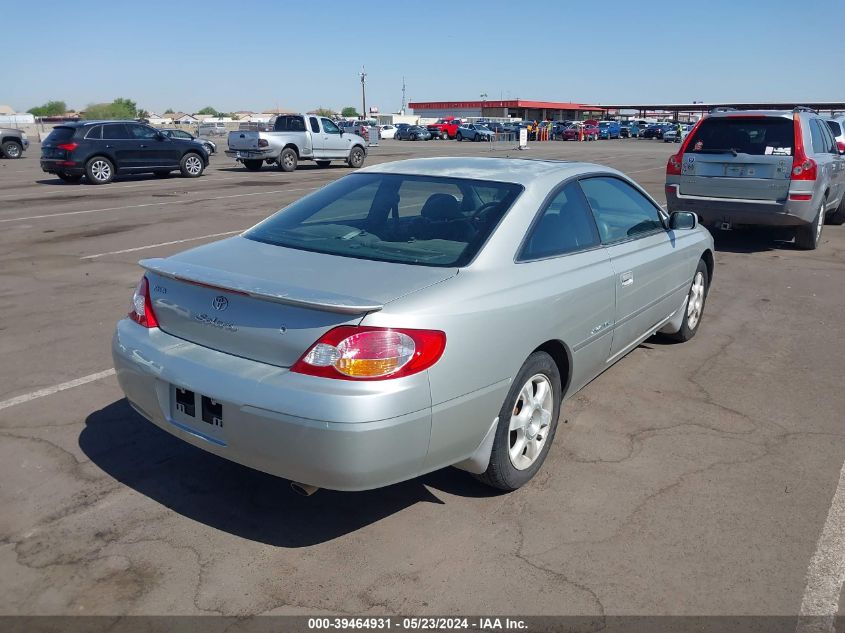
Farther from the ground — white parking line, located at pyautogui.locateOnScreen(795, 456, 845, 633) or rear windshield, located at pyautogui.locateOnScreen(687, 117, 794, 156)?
rear windshield, located at pyautogui.locateOnScreen(687, 117, 794, 156)

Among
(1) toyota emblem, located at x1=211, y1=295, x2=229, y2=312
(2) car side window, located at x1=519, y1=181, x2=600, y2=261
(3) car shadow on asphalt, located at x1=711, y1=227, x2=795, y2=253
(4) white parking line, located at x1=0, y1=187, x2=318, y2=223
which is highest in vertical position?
(2) car side window, located at x1=519, y1=181, x2=600, y2=261

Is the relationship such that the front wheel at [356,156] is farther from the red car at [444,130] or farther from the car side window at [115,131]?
the red car at [444,130]

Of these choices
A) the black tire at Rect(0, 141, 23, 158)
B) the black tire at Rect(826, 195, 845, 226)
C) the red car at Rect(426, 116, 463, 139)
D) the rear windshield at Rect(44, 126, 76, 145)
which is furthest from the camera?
the red car at Rect(426, 116, 463, 139)

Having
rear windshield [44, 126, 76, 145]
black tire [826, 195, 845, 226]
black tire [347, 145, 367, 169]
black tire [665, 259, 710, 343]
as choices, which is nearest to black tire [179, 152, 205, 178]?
rear windshield [44, 126, 76, 145]

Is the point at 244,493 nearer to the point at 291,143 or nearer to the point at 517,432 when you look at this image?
the point at 517,432

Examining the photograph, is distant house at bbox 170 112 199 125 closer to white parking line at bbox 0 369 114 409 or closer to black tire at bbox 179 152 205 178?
black tire at bbox 179 152 205 178

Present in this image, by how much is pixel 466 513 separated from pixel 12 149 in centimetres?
3337

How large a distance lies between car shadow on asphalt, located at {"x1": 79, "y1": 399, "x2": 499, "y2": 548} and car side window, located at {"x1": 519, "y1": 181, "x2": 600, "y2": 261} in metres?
1.25

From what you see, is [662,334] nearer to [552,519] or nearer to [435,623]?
[552,519]

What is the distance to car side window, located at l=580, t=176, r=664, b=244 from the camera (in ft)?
15.0

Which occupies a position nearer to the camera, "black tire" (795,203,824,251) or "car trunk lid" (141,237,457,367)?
"car trunk lid" (141,237,457,367)

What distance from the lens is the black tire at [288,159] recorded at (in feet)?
79.6

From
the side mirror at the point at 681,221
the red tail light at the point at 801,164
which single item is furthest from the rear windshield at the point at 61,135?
the side mirror at the point at 681,221

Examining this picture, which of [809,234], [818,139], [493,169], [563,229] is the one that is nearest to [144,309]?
[493,169]
